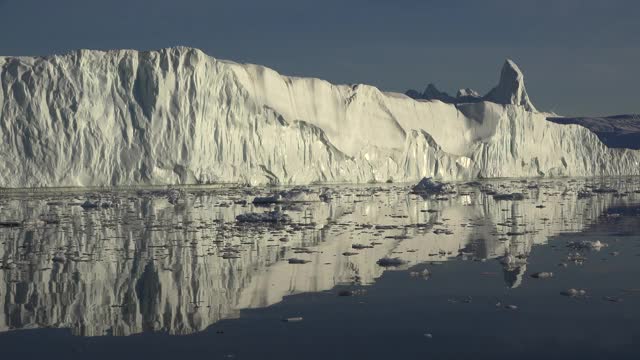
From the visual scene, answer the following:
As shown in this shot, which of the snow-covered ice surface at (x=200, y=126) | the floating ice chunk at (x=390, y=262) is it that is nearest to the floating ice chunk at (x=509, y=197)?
the snow-covered ice surface at (x=200, y=126)

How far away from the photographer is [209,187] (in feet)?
103

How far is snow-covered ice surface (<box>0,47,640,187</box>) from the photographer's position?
94.4ft

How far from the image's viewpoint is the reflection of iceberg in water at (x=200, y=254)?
6469 mm

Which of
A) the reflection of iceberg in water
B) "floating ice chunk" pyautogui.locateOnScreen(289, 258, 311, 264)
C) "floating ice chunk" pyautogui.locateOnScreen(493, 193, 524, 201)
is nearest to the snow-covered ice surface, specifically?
the reflection of iceberg in water

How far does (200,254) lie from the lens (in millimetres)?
9547

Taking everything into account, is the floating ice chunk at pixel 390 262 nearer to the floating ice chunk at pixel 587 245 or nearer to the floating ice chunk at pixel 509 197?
the floating ice chunk at pixel 587 245

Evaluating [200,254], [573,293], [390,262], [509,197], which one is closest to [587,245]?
[390,262]

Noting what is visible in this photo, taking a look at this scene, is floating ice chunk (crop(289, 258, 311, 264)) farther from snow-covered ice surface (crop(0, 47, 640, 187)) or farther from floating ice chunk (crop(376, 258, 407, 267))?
snow-covered ice surface (crop(0, 47, 640, 187))

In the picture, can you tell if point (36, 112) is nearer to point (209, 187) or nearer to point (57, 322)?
point (209, 187)

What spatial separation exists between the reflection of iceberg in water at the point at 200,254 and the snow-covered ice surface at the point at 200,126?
1160 cm

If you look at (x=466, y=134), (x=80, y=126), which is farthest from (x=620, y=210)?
(x=466, y=134)

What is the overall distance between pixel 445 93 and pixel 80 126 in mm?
49569

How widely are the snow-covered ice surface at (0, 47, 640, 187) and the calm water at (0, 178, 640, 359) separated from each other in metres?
16.1

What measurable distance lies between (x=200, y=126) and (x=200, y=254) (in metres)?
22.8
